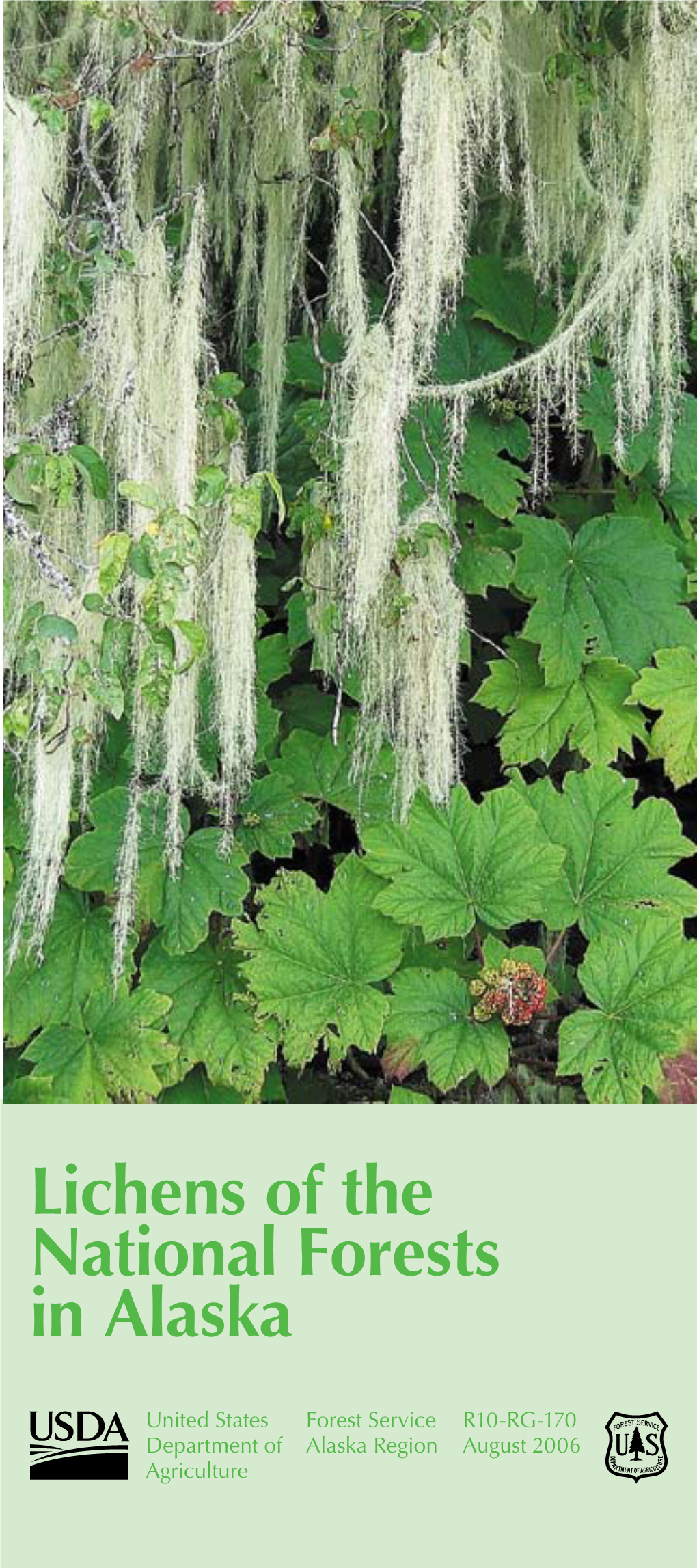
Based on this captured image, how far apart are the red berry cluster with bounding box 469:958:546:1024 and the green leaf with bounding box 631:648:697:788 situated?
372 mm

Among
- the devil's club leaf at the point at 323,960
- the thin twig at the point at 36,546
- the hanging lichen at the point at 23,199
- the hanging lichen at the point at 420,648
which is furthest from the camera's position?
the devil's club leaf at the point at 323,960

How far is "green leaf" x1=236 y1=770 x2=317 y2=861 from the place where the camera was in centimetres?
193

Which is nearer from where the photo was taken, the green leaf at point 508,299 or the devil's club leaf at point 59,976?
the devil's club leaf at point 59,976

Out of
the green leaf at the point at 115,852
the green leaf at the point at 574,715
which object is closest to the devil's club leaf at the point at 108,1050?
the green leaf at the point at 115,852

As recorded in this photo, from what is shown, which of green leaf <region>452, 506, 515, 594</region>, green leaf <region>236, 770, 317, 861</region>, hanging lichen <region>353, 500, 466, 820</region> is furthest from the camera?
green leaf <region>452, 506, 515, 594</region>

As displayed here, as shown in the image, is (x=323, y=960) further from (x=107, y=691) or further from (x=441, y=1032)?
(x=107, y=691)

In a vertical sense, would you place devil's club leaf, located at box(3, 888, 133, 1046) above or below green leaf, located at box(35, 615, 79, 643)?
below

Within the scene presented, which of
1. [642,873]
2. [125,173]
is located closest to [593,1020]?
[642,873]

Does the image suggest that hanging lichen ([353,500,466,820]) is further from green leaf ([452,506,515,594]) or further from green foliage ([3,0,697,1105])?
green leaf ([452,506,515,594])

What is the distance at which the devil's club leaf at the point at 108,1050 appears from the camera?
180cm

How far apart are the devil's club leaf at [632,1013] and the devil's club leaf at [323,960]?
26 centimetres

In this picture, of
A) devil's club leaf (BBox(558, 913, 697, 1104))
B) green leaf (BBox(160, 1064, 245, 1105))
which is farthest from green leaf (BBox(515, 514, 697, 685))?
green leaf (BBox(160, 1064, 245, 1105))

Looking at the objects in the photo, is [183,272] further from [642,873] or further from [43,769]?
[642,873]
